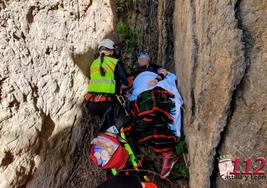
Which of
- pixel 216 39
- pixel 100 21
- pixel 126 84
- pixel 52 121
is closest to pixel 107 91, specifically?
pixel 126 84

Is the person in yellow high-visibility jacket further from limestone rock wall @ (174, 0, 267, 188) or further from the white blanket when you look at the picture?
limestone rock wall @ (174, 0, 267, 188)

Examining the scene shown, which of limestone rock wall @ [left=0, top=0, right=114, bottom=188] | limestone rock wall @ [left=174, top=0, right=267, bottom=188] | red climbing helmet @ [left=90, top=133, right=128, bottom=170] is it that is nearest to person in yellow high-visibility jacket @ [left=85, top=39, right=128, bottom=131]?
limestone rock wall @ [left=0, top=0, right=114, bottom=188]

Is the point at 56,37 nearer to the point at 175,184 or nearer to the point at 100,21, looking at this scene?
the point at 100,21

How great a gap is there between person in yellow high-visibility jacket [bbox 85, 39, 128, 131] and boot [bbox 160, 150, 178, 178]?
2.80ft

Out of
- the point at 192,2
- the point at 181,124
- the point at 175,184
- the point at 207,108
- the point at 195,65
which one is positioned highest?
the point at 192,2

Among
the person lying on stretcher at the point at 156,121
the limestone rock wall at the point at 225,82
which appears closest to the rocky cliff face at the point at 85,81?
the limestone rock wall at the point at 225,82

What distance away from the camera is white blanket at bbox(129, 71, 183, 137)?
3.51 metres

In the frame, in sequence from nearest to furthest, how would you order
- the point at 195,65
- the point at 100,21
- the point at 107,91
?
Result: the point at 195,65, the point at 107,91, the point at 100,21

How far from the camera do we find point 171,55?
14.0 feet

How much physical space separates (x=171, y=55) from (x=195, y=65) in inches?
56.1

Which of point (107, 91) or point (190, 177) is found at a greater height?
point (107, 91)

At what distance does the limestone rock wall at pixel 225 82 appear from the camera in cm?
189

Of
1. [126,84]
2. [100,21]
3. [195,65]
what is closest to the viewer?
[195,65]

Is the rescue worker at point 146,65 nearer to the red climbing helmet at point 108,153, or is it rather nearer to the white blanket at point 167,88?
the white blanket at point 167,88
